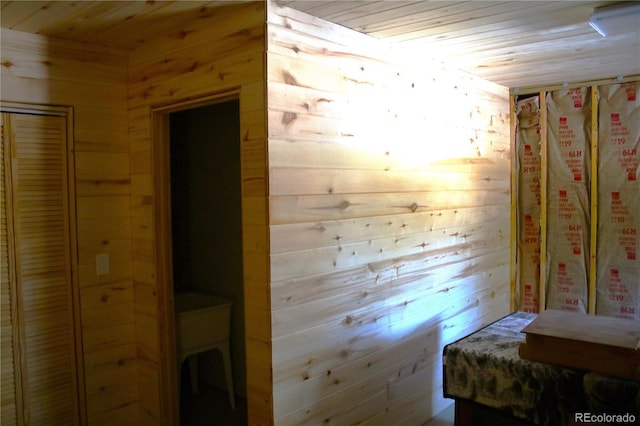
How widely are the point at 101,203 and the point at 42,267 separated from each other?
1.43ft

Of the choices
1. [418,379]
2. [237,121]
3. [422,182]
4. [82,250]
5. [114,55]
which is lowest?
[418,379]

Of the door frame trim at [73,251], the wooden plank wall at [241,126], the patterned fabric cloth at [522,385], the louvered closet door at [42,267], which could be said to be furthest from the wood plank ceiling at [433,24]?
the patterned fabric cloth at [522,385]

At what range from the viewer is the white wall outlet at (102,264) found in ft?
9.21

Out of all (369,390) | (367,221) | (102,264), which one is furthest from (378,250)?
(102,264)

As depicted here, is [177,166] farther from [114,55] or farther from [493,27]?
[493,27]

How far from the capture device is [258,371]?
88.9 inches

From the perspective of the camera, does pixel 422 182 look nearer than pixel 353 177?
No

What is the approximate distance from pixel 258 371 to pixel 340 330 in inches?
19.0

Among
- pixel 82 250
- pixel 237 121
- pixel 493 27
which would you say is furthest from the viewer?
pixel 237 121

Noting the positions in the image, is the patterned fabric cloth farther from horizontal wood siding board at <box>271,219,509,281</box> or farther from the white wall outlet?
the white wall outlet

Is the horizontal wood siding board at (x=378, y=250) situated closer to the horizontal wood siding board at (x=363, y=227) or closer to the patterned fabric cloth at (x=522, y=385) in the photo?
the horizontal wood siding board at (x=363, y=227)

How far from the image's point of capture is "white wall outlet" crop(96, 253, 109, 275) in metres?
2.81

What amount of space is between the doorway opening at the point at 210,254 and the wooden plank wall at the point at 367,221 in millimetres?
1151

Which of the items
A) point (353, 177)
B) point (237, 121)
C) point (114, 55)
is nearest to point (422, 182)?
point (353, 177)
